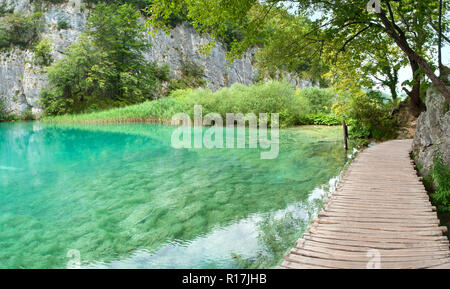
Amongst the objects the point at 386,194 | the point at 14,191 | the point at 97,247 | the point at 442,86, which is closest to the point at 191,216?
the point at 97,247

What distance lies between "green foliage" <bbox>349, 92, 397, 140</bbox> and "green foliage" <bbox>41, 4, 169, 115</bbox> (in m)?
23.3

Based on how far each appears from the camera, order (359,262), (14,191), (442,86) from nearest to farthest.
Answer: (359,262) < (442,86) < (14,191)

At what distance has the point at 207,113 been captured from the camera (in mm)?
23891

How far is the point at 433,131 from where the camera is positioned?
713cm

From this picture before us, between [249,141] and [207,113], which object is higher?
[207,113]

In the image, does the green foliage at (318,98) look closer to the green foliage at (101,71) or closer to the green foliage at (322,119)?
the green foliage at (322,119)

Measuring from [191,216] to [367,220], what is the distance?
116 inches

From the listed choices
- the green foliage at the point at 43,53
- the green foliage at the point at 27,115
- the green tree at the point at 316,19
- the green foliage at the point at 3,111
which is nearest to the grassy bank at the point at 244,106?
the green foliage at the point at 27,115

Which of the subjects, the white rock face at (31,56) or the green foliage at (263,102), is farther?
the white rock face at (31,56)

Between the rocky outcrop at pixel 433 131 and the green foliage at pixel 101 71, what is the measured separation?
27047 millimetres

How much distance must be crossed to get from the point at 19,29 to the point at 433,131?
129ft

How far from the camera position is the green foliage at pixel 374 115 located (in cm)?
1284

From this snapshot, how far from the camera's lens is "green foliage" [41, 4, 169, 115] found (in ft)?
96.9

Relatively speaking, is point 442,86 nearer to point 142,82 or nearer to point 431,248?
point 431,248
